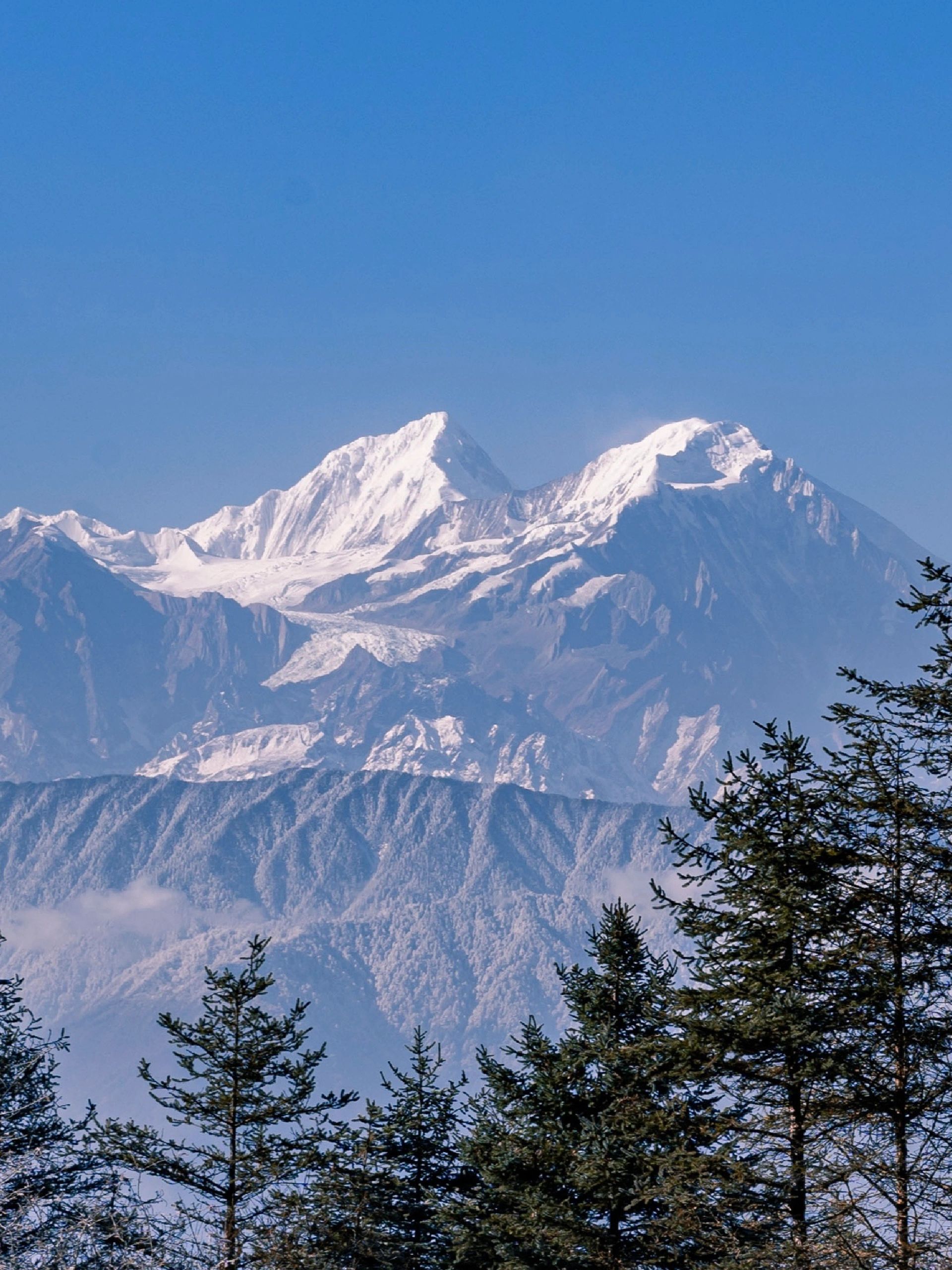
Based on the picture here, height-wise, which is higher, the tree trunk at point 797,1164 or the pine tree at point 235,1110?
the pine tree at point 235,1110

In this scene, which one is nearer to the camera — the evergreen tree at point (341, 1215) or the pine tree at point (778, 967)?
the pine tree at point (778, 967)

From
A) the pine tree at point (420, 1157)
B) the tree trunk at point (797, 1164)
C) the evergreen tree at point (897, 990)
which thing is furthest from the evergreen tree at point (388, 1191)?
the evergreen tree at point (897, 990)

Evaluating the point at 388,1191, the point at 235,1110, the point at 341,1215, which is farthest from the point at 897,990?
the point at 388,1191

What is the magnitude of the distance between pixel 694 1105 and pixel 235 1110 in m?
8.99

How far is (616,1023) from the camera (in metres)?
29.2

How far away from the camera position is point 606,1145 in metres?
24.9

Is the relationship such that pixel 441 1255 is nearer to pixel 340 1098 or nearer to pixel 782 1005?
pixel 340 1098

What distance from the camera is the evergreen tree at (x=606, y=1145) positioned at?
2247cm

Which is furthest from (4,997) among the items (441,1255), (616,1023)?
(616,1023)

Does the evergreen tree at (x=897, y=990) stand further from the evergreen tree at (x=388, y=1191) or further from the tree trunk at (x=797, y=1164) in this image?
the evergreen tree at (x=388, y=1191)

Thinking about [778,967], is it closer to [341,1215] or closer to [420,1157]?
[341,1215]

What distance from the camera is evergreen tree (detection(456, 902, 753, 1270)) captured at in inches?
885

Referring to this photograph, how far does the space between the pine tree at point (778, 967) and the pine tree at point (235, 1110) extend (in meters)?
8.65

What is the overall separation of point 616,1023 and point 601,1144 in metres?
4.13
